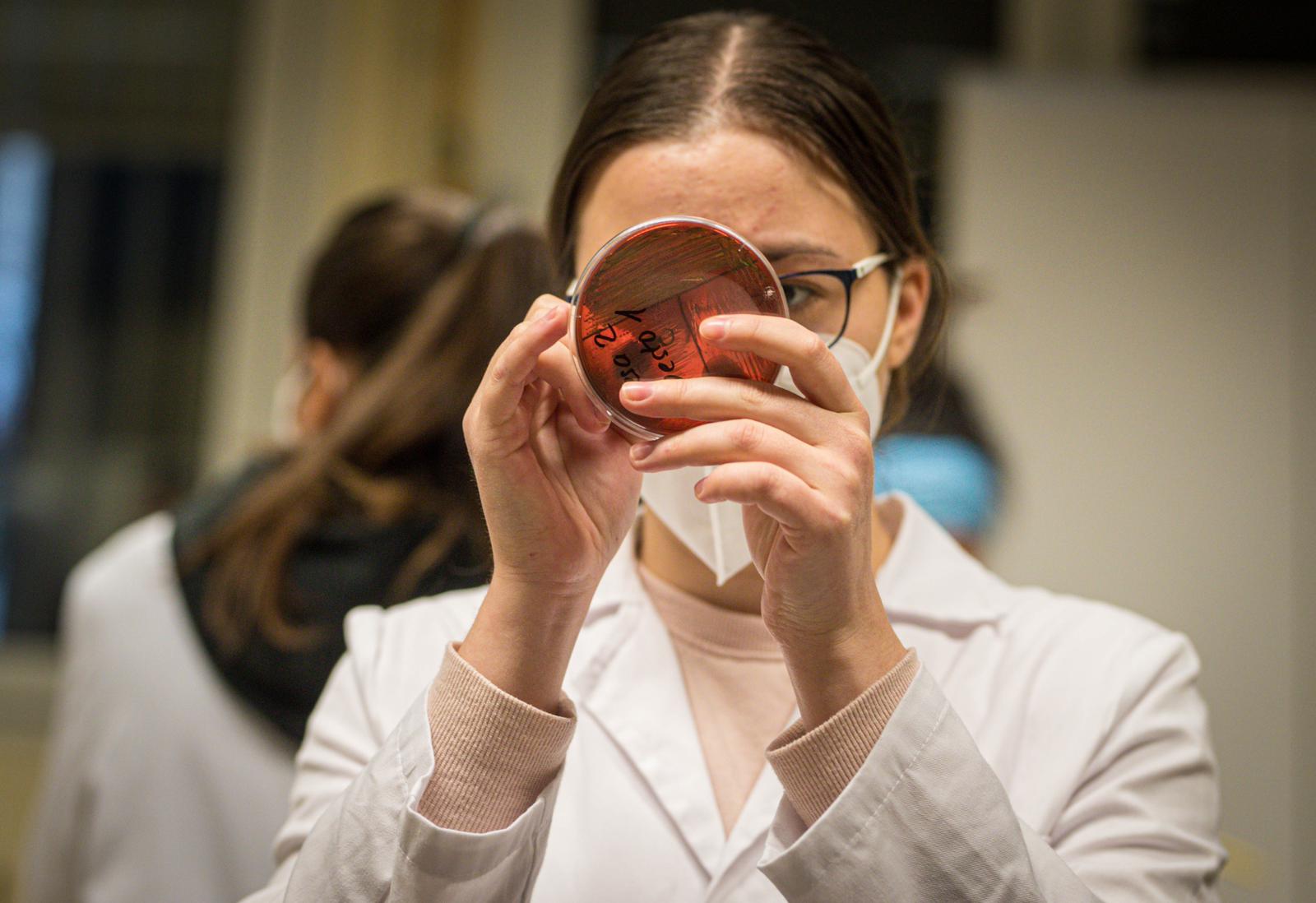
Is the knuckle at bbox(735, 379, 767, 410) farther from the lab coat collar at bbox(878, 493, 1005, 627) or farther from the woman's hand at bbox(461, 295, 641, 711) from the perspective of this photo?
the lab coat collar at bbox(878, 493, 1005, 627)

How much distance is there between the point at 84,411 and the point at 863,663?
3069 mm

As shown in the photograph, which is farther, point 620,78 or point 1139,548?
point 1139,548

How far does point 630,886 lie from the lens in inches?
34.9

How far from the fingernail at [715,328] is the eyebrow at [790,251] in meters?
0.21

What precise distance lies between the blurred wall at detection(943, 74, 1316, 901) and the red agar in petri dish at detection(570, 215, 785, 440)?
5.77ft

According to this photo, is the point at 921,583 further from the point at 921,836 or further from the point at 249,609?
the point at 249,609

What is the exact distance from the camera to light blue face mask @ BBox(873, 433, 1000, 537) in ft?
6.19

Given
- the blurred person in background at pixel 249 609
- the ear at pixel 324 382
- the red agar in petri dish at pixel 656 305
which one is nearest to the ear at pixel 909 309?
the red agar in petri dish at pixel 656 305

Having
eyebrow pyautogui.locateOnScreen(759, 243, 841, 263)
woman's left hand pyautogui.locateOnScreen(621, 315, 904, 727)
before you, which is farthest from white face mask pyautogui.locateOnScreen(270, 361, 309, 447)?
woman's left hand pyautogui.locateOnScreen(621, 315, 904, 727)

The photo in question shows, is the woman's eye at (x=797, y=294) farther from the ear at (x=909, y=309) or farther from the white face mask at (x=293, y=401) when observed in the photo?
the white face mask at (x=293, y=401)

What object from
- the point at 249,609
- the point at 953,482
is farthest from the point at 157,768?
the point at 953,482

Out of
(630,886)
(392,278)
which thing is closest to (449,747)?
(630,886)

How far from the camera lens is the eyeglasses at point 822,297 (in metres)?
0.92

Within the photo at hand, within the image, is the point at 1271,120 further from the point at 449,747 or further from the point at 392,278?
the point at 449,747
